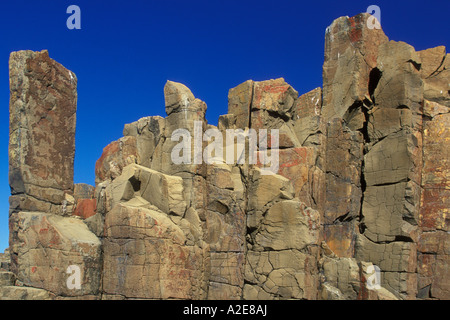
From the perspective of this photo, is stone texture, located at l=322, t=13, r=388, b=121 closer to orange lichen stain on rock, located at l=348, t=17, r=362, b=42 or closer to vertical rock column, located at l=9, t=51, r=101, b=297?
orange lichen stain on rock, located at l=348, t=17, r=362, b=42

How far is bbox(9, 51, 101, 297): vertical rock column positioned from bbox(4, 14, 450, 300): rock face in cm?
3

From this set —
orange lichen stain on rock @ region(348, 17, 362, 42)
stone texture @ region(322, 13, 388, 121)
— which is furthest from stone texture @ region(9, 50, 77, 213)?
orange lichen stain on rock @ region(348, 17, 362, 42)

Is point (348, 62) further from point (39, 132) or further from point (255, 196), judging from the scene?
point (39, 132)

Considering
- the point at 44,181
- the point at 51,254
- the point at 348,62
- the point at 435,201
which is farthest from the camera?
the point at 348,62

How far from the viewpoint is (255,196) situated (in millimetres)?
13039

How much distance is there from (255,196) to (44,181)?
5.48 m

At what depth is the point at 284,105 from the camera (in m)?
14.7

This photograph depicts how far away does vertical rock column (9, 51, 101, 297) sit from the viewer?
11.9 meters

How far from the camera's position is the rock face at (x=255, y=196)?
472 inches

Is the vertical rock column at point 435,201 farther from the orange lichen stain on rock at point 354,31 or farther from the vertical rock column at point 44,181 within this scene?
the vertical rock column at point 44,181

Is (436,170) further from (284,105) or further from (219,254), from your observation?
(219,254)

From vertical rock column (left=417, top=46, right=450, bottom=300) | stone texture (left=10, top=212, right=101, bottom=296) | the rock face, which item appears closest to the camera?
stone texture (left=10, top=212, right=101, bottom=296)

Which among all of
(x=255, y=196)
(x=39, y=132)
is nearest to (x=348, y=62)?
(x=255, y=196)

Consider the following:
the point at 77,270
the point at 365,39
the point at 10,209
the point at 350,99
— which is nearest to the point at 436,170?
the point at 350,99
